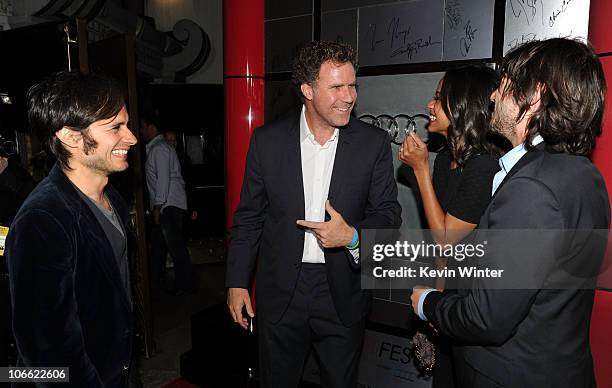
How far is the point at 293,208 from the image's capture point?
1952 mm

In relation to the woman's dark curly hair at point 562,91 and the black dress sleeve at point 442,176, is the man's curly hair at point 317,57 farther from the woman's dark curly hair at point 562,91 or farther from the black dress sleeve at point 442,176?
the woman's dark curly hair at point 562,91

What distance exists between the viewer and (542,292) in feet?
3.80

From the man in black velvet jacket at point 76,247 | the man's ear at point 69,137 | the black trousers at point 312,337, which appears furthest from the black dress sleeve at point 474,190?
the man's ear at point 69,137

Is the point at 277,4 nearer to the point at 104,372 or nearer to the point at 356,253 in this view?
the point at 356,253

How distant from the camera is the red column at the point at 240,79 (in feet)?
10.9

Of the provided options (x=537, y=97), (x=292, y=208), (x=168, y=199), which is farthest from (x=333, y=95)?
(x=168, y=199)

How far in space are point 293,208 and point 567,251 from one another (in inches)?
43.8

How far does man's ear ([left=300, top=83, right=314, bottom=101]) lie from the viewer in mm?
2030

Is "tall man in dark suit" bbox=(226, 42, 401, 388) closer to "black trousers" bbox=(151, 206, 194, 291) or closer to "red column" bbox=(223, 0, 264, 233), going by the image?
"red column" bbox=(223, 0, 264, 233)

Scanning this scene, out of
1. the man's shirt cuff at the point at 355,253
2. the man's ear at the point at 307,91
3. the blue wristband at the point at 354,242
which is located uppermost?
the man's ear at the point at 307,91

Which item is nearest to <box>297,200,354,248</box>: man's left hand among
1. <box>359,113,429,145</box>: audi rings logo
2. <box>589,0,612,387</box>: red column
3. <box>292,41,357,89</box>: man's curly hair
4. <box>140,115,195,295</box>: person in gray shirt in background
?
<box>292,41,357,89</box>: man's curly hair

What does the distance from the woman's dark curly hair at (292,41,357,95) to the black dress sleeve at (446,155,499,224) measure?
76 cm

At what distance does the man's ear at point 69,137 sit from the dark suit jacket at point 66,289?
0.32ft

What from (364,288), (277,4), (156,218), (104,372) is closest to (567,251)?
(364,288)
